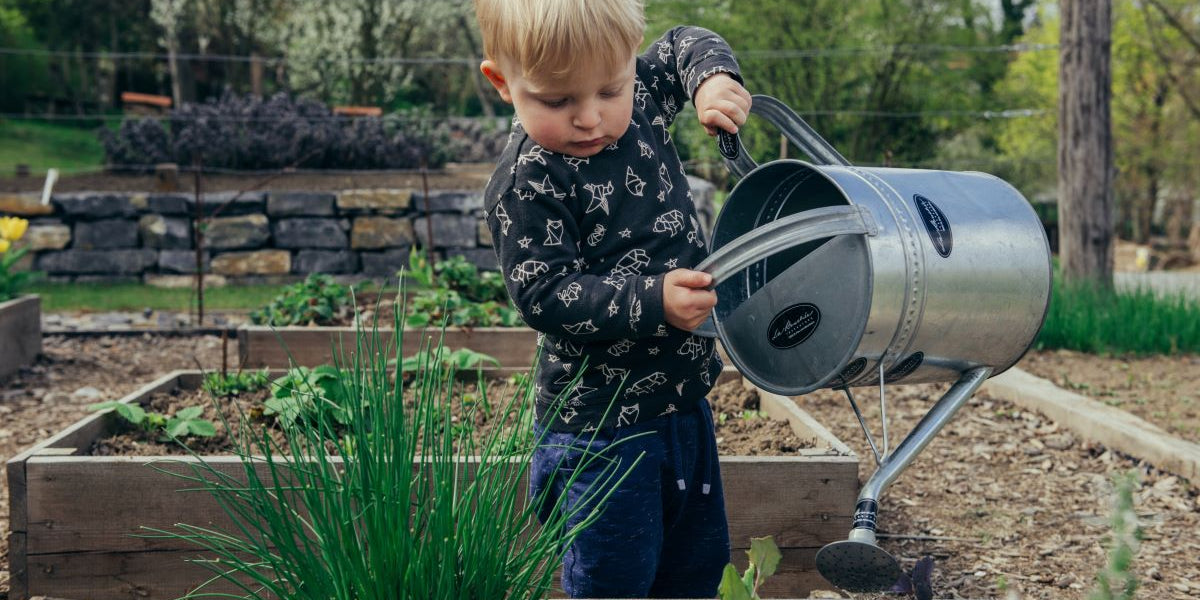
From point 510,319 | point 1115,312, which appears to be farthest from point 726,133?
point 1115,312

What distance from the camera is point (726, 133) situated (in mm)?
1617

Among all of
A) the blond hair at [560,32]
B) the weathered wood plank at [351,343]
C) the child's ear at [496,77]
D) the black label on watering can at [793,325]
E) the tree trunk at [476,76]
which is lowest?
the weathered wood plank at [351,343]

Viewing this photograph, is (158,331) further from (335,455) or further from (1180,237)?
(1180,237)

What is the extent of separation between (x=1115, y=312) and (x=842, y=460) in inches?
146

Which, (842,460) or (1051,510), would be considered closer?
(842,460)

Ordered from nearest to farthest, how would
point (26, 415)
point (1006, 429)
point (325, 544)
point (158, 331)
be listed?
1. point (325, 544)
2. point (1006, 429)
3. point (26, 415)
4. point (158, 331)

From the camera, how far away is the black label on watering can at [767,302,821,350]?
59.6 inches

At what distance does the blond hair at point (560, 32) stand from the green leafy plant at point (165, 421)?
5.36 ft

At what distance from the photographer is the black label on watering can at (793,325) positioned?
1.51m

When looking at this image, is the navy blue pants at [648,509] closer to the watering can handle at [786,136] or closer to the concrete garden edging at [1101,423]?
the watering can handle at [786,136]

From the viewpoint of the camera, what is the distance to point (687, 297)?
1.42 m

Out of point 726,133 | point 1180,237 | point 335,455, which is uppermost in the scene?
point 726,133

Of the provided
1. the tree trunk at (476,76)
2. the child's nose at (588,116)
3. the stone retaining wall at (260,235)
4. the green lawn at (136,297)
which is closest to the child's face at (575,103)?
the child's nose at (588,116)

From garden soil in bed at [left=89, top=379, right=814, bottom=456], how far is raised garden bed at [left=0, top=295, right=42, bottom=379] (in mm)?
2161
